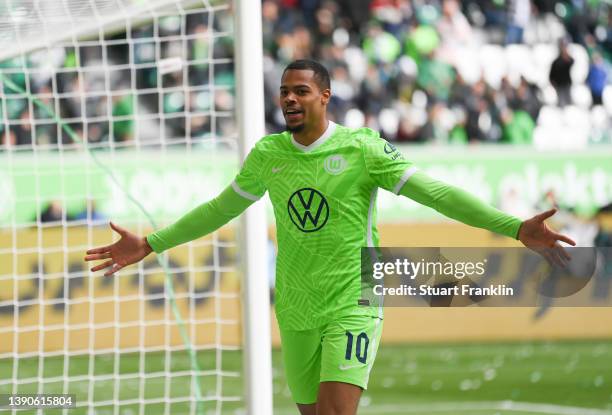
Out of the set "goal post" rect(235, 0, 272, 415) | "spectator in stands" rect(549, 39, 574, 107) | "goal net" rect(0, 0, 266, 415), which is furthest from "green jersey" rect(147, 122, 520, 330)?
"spectator in stands" rect(549, 39, 574, 107)

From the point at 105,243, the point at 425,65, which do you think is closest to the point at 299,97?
the point at 105,243

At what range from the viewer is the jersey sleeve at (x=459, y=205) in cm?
438

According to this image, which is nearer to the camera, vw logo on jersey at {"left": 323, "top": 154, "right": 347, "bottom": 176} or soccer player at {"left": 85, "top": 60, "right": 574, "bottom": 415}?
soccer player at {"left": 85, "top": 60, "right": 574, "bottom": 415}

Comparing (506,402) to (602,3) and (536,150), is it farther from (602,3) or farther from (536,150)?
(602,3)

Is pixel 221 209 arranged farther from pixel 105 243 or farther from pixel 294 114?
pixel 105 243

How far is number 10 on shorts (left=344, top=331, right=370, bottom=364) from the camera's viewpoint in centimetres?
452

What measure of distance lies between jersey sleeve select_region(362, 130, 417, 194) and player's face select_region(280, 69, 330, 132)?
256 millimetres

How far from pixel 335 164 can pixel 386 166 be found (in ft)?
0.66

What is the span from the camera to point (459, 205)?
4.47 meters

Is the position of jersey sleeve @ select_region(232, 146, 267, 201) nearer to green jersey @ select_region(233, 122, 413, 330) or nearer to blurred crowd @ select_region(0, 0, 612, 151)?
green jersey @ select_region(233, 122, 413, 330)

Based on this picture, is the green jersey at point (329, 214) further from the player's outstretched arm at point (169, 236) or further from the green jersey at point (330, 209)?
the player's outstretched arm at point (169, 236)

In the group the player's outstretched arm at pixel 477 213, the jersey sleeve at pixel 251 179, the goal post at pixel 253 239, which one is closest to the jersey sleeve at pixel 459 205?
the player's outstretched arm at pixel 477 213

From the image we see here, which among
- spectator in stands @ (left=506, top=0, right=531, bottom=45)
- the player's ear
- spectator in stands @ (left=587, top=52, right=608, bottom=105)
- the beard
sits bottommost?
the beard

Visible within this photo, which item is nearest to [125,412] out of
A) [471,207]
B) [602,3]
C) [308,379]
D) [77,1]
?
[77,1]
